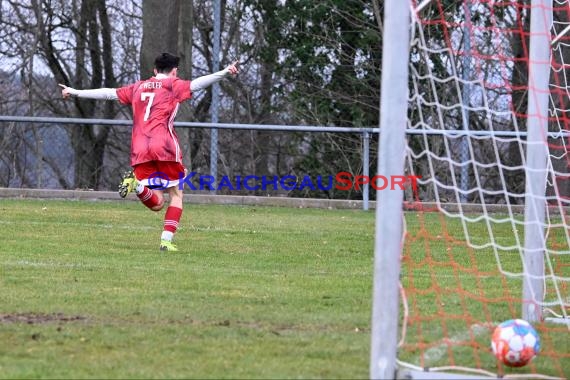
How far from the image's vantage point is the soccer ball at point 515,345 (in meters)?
5.46

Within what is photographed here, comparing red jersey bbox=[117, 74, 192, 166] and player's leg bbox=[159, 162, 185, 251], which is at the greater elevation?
red jersey bbox=[117, 74, 192, 166]

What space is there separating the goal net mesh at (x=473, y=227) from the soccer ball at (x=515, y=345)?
7cm

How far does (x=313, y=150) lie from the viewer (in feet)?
63.2

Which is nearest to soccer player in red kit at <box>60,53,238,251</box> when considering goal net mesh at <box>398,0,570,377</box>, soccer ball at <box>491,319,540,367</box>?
goal net mesh at <box>398,0,570,377</box>

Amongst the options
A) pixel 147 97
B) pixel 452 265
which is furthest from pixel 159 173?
pixel 452 265

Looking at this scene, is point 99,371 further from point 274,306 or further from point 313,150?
point 313,150

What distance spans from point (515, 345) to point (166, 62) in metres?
5.69

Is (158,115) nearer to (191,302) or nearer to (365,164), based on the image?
(191,302)

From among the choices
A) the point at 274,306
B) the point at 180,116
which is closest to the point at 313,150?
the point at 180,116

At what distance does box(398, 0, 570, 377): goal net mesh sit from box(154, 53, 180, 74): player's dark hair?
7.07 feet

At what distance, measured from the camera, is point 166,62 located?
1041cm

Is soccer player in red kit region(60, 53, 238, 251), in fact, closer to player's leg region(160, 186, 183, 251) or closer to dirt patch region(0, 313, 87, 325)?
player's leg region(160, 186, 183, 251)

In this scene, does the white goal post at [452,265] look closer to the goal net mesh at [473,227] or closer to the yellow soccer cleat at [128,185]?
the goal net mesh at [473,227]

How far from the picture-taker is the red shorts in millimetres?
10508
